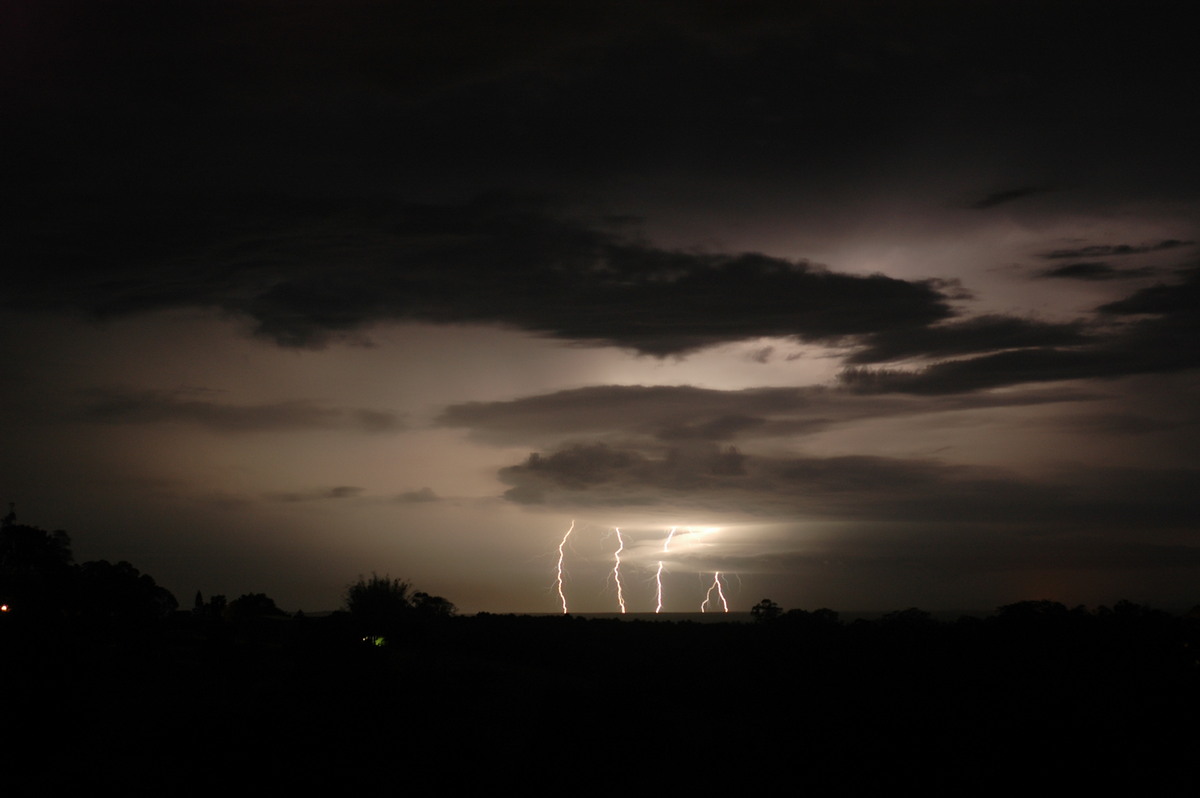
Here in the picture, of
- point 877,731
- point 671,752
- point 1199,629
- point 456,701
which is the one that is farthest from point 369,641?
point 1199,629

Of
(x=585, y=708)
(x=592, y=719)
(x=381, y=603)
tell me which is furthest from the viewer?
(x=381, y=603)

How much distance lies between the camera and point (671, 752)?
31188mm

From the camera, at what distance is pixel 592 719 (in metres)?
32.3

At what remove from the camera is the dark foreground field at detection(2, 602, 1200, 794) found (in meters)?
25.6

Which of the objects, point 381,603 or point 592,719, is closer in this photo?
point 592,719

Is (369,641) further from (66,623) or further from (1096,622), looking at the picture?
(1096,622)

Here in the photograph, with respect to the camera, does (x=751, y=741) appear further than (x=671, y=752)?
Yes

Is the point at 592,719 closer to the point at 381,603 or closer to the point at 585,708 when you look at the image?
the point at 585,708

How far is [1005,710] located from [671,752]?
1026cm

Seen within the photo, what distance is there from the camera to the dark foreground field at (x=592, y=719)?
84.0 feet

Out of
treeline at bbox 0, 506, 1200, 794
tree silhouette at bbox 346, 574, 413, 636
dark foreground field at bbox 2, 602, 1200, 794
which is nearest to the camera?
dark foreground field at bbox 2, 602, 1200, 794

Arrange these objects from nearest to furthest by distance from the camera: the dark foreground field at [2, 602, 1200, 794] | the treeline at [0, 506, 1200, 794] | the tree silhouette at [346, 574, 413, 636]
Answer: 1. the dark foreground field at [2, 602, 1200, 794]
2. the treeline at [0, 506, 1200, 794]
3. the tree silhouette at [346, 574, 413, 636]

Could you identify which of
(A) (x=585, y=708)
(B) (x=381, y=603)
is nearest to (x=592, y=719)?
(A) (x=585, y=708)

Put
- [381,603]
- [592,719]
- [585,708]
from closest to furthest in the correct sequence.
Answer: [592,719] < [585,708] < [381,603]
